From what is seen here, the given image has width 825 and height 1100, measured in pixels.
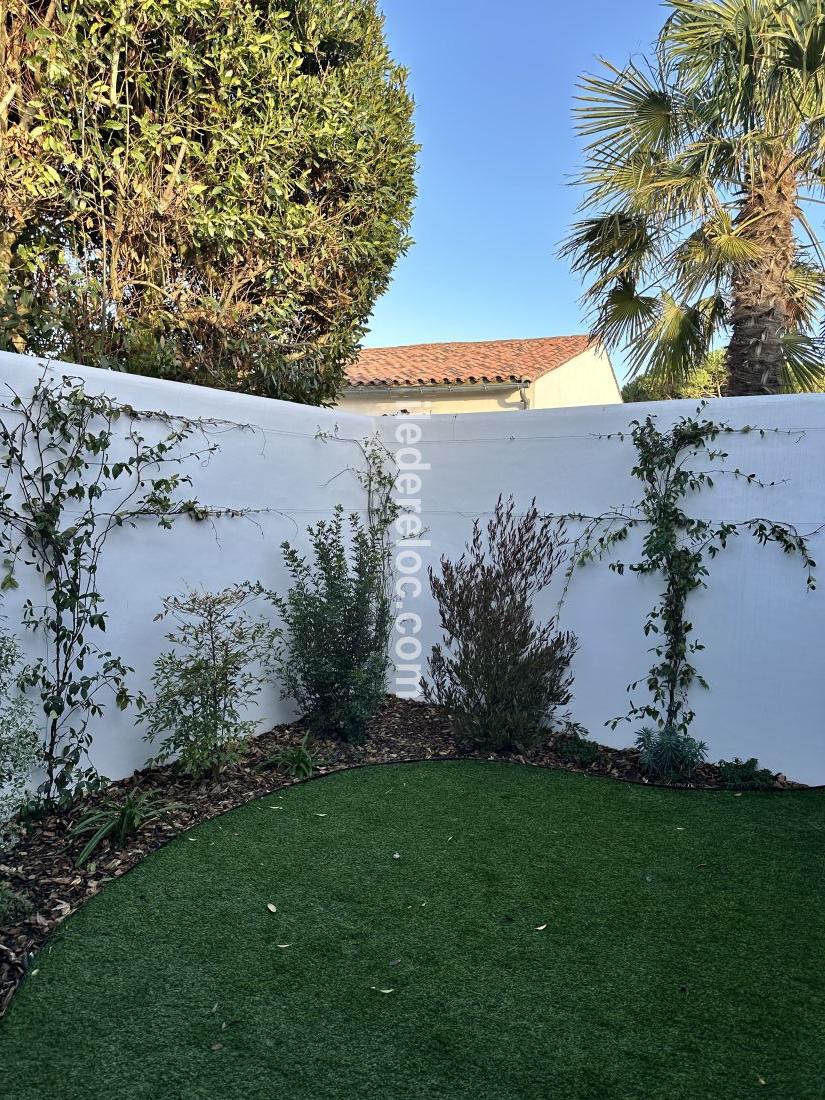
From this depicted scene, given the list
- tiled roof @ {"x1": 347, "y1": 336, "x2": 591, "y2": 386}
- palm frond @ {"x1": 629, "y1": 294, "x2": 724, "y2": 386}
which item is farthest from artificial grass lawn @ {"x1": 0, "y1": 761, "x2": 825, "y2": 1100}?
tiled roof @ {"x1": 347, "y1": 336, "x2": 591, "y2": 386}

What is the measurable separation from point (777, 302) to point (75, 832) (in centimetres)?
663

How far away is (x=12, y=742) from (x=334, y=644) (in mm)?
2439

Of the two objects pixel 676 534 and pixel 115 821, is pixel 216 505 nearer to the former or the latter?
pixel 115 821

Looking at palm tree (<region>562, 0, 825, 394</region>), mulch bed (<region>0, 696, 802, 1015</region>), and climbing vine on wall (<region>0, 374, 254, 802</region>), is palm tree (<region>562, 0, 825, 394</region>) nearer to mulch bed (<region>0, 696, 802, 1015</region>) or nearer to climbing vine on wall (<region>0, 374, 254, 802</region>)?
mulch bed (<region>0, 696, 802, 1015</region>)

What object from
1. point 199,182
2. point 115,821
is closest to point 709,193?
point 199,182

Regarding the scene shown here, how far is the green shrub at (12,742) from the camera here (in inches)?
134

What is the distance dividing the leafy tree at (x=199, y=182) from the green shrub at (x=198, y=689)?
67.2 inches

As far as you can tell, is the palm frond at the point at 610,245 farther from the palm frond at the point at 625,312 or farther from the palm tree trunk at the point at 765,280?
the palm tree trunk at the point at 765,280

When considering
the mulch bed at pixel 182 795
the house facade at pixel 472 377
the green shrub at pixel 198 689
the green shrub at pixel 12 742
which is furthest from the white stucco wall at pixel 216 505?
the house facade at pixel 472 377

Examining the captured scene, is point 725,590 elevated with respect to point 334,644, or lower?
elevated

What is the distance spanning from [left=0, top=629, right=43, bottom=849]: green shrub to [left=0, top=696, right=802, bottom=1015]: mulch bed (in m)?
0.22

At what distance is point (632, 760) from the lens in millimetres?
5402

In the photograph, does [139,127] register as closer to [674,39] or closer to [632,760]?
[674,39]

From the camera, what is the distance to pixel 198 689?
4.50 meters
